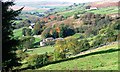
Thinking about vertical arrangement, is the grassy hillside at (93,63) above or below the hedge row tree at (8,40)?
below

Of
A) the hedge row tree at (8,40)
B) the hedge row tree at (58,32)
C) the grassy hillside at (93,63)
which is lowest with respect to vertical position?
the hedge row tree at (58,32)

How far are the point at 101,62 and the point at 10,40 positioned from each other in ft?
22.3

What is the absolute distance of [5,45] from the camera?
20.3 metres

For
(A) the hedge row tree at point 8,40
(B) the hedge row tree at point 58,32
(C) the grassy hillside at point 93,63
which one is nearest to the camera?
(C) the grassy hillside at point 93,63

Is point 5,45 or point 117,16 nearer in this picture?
point 5,45

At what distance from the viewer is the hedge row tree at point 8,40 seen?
20188 millimetres

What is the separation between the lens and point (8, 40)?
2064cm

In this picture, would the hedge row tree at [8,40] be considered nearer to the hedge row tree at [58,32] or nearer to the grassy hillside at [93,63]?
the grassy hillside at [93,63]

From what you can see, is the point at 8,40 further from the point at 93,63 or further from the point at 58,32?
the point at 58,32

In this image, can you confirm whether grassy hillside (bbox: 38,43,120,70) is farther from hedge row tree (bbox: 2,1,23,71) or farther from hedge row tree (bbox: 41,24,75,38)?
hedge row tree (bbox: 41,24,75,38)

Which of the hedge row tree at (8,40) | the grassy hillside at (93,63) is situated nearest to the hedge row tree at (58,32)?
the hedge row tree at (8,40)

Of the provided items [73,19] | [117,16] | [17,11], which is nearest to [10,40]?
[17,11]

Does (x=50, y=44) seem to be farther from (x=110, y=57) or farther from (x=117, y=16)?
(x=110, y=57)

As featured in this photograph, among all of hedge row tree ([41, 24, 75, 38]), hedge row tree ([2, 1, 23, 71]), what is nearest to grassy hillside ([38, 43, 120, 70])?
hedge row tree ([2, 1, 23, 71])
